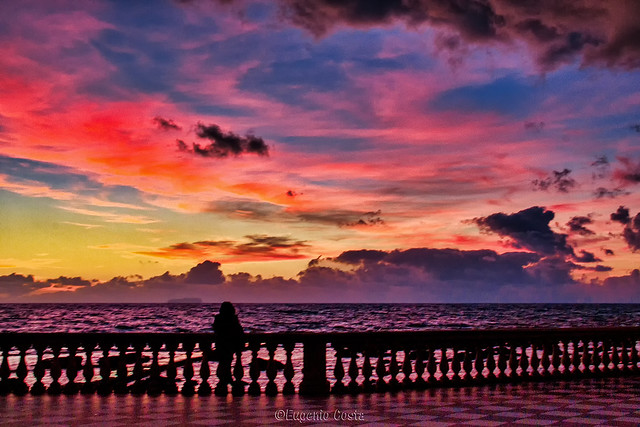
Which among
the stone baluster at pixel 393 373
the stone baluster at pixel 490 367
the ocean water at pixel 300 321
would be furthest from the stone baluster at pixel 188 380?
the ocean water at pixel 300 321

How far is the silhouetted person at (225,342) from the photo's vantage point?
10242 millimetres

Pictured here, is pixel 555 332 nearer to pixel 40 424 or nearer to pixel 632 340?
pixel 632 340

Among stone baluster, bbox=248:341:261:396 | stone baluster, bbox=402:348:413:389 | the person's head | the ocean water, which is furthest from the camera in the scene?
the ocean water

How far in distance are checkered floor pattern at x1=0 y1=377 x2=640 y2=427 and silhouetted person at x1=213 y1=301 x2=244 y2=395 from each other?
0.46 m

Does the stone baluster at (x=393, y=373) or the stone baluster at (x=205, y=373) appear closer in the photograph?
the stone baluster at (x=205, y=373)

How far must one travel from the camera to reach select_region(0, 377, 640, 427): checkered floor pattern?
7.89 meters

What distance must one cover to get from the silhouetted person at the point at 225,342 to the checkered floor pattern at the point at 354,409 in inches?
18.3

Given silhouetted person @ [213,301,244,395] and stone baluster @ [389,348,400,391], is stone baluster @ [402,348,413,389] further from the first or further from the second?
silhouetted person @ [213,301,244,395]

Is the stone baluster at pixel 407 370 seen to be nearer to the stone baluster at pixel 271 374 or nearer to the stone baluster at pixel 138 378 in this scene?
the stone baluster at pixel 271 374

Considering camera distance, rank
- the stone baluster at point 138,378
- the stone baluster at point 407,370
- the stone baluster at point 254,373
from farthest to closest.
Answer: the stone baluster at point 407,370 → the stone baluster at point 138,378 → the stone baluster at point 254,373

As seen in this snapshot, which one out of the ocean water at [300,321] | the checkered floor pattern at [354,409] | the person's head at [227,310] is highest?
the person's head at [227,310]

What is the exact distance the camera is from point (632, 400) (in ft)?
31.8

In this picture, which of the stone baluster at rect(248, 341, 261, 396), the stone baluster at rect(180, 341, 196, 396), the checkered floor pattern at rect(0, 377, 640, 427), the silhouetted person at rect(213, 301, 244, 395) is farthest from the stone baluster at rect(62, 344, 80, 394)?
the stone baluster at rect(248, 341, 261, 396)

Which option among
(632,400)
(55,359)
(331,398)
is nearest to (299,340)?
(331,398)
